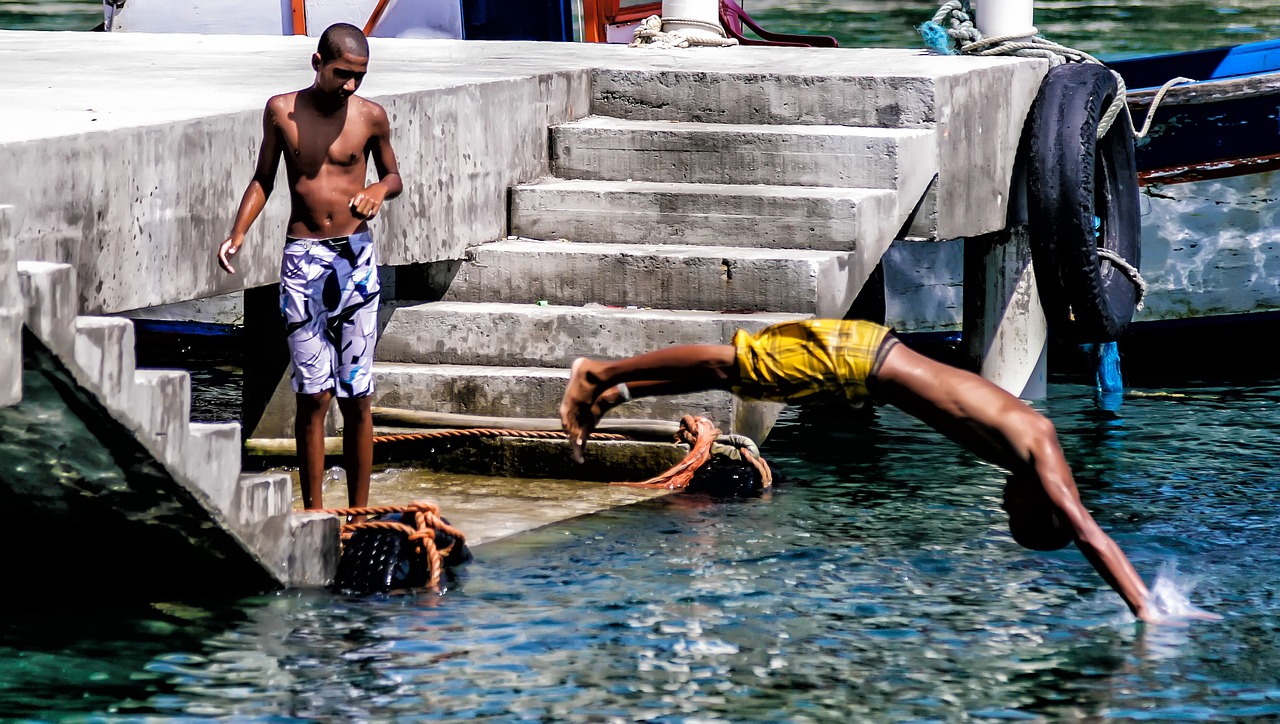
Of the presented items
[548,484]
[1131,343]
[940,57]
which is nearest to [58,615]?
[548,484]

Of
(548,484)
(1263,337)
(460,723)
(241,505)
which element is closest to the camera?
(460,723)

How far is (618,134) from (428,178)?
1244 millimetres

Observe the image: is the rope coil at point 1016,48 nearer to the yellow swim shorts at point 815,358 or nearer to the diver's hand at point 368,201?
the yellow swim shorts at point 815,358

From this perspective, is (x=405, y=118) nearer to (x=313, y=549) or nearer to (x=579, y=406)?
(x=579, y=406)

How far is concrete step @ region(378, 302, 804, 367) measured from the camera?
8500 millimetres

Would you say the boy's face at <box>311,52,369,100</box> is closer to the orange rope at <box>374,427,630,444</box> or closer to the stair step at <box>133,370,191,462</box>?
the stair step at <box>133,370,191,462</box>

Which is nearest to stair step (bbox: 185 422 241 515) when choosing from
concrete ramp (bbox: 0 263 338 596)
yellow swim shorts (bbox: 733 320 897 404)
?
concrete ramp (bbox: 0 263 338 596)

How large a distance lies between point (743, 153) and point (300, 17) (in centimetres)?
542

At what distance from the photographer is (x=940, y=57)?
1064 cm

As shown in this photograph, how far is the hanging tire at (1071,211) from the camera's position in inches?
392

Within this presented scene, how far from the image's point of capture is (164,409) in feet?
19.3

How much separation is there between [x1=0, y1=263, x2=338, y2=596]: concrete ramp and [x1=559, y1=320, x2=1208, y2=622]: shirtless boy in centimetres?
104

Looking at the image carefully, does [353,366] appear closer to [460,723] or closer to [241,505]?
[241,505]

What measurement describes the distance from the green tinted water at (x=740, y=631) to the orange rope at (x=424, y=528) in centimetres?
12
